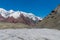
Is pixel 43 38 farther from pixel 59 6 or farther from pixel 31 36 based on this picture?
pixel 59 6

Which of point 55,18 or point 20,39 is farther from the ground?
point 55,18

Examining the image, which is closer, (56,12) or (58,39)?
(58,39)

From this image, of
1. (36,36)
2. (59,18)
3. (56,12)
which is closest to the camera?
(36,36)

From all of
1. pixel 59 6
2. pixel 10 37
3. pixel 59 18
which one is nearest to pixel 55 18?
pixel 59 18

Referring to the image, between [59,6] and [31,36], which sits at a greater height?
[59,6]

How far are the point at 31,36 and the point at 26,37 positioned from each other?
0.12 meters

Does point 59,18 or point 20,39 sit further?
point 59,18

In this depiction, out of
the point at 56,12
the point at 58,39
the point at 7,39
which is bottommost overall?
the point at 7,39

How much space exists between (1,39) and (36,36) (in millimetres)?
732

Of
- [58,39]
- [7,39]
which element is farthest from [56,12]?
[7,39]

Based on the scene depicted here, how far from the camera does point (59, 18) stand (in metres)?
6.17

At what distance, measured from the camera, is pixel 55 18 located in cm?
643

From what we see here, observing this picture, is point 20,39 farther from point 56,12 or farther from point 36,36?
point 56,12

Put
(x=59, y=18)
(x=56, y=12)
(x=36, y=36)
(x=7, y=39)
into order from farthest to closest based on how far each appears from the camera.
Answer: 1. (x=56, y=12)
2. (x=59, y=18)
3. (x=36, y=36)
4. (x=7, y=39)
